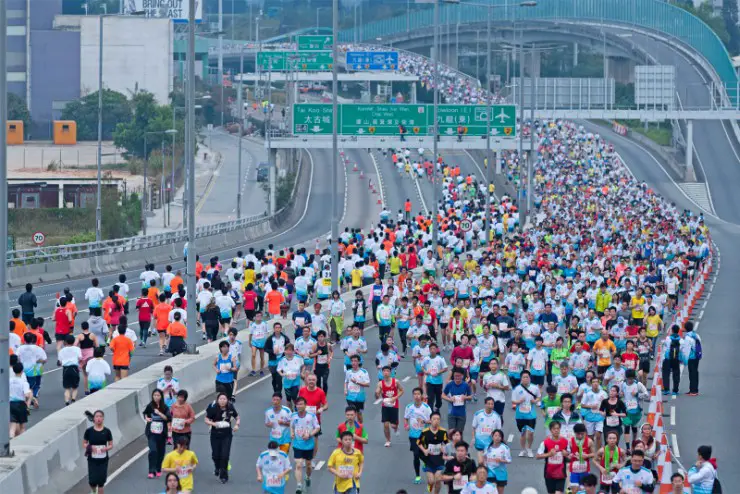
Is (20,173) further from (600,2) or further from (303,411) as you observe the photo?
(303,411)

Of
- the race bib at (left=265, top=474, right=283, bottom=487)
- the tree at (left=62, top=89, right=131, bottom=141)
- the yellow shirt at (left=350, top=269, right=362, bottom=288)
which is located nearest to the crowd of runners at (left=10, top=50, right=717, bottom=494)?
the race bib at (left=265, top=474, right=283, bottom=487)

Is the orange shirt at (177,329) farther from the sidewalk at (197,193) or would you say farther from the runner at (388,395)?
the sidewalk at (197,193)

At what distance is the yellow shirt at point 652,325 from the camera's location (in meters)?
28.7

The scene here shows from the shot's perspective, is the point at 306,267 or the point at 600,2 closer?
the point at 306,267

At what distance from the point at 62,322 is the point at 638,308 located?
1083 centimetres

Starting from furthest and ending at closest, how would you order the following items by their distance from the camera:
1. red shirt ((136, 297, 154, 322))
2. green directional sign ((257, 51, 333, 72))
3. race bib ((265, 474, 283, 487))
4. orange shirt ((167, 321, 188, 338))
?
1. green directional sign ((257, 51, 333, 72))
2. red shirt ((136, 297, 154, 322))
3. orange shirt ((167, 321, 188, 338))
4. race bib ((265, 474, 283, 487))

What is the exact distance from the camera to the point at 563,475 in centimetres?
1711

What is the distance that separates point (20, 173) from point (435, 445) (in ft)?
260

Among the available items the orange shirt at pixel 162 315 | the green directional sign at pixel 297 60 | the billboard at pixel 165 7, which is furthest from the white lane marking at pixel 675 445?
the billboard at pixel 165 7

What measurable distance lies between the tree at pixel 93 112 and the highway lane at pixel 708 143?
40.4 metres

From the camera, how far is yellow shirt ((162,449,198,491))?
1600 centimetres

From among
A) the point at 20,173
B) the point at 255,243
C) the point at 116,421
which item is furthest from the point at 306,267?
the point at 20,173

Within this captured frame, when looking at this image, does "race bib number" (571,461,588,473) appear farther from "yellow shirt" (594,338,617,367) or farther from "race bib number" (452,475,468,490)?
"yellow shirt" (594,338,617,367)

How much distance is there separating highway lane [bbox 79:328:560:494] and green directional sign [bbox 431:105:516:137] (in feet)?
146
